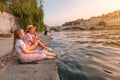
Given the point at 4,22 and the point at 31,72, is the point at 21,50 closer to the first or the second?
the point at 31,72

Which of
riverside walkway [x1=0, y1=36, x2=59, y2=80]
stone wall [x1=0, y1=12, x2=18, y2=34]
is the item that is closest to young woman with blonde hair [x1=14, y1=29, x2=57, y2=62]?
riverside walkway [x1=0, y1=36, x2=59, y2=80]

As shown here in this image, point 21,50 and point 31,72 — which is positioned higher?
point 21,50

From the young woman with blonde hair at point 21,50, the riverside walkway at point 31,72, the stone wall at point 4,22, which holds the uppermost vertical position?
the stone wall at point 4,22

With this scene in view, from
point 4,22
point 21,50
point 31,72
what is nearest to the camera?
point 31,72

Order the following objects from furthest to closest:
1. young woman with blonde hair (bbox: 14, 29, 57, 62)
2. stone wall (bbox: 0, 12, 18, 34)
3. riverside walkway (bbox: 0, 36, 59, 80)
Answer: stone wall (bbox: 0, 12, 18, 34)
young woman with blonde hair (bbox: 14, 29, 57, 62)
riverside walkway (bbox: 0, 36, 59, 80)

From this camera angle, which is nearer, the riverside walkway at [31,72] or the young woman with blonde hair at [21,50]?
the riverside walkway at [31,72]

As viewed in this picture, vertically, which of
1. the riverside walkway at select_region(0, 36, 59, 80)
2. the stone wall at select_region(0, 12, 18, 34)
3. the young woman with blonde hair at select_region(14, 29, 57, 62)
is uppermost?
the stone wall at select_region(0, 12, 18, 34)

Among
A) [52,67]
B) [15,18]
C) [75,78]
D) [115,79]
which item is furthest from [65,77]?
[15,18]

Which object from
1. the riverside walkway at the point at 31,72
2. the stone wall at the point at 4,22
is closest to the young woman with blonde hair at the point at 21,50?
the riverside walkway at the point at 31,72

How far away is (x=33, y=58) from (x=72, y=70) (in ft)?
5.19

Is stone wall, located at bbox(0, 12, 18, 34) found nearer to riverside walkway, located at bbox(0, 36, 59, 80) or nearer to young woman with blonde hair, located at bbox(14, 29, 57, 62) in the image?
young woman with blonde hair, located at bbox(14, 29, 57, 62)

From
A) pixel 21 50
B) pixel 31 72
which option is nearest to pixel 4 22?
pixel 21 50

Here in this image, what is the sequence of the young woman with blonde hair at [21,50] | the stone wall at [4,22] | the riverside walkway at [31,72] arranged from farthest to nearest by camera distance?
1. the stone wall at [4,22]
2. the young woman with blonde hair at [21,50]
3. the riverside walkway at [31,72]

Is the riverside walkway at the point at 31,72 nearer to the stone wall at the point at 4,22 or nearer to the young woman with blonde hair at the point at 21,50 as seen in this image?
the young woman with blonde hair at the point at 21,50
